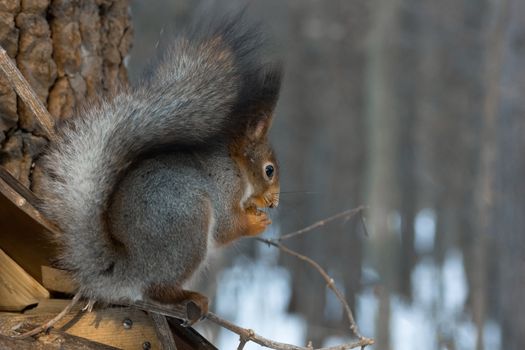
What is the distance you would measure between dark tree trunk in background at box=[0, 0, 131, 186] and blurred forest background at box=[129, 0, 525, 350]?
204 cm

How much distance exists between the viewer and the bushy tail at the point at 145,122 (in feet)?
6.07

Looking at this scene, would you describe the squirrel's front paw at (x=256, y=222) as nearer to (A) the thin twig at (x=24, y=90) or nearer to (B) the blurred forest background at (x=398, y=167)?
(A) the thin twig at (x=24, y=90)

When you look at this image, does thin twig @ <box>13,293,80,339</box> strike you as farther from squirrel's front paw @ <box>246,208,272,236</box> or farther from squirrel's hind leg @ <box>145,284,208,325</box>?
squirrel's front paw @ <box>246,208,272,236</box>

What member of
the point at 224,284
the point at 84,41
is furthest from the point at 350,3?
the point at 84,41

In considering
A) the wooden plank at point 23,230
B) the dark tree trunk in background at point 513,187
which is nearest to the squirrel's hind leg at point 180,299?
the wooden plank at point 23,230

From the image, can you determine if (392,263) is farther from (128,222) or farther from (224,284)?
(128,222)

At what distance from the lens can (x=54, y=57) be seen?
234cm

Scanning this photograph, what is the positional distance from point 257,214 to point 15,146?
691 mm

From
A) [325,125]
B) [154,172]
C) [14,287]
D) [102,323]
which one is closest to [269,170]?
[154,172]

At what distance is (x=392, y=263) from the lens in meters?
8.56

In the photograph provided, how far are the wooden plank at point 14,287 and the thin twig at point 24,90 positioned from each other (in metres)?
0.32

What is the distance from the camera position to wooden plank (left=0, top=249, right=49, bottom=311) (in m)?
1.89

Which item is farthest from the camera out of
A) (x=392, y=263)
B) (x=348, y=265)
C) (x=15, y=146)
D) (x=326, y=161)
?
(x=326, y=161)

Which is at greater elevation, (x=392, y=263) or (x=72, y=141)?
(x=392, y=263)
